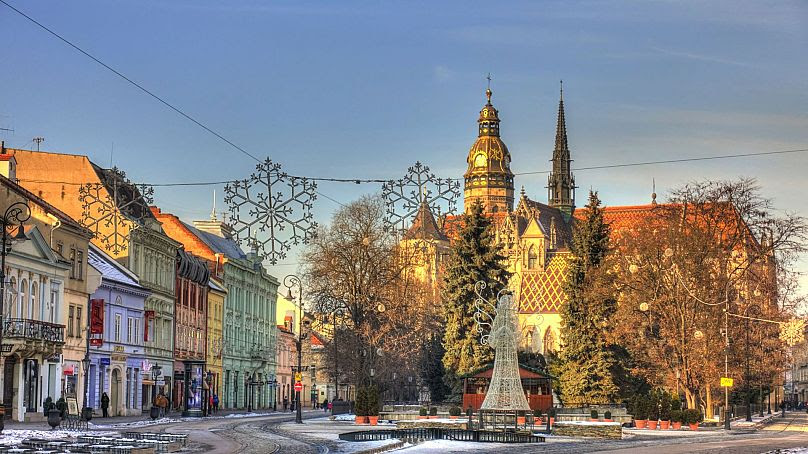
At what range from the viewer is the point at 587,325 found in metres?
78.1

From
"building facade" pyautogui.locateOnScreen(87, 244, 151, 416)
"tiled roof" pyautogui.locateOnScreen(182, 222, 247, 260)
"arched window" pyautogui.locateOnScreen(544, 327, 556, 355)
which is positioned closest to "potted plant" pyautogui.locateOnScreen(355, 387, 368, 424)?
"building facade" pyautogui.locateOnScreen(87, 244, 151, 416)

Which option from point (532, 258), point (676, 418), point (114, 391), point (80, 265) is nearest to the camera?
point (676, 418)

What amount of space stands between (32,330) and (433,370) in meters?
33.4

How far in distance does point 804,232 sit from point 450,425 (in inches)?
1009

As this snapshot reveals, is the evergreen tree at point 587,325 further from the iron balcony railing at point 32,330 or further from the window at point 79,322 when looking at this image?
the iron balcony railing at point 32,330

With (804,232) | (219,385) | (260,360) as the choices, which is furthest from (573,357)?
(260,360)

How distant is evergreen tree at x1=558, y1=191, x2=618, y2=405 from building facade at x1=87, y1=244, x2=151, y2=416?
24719 millimetres

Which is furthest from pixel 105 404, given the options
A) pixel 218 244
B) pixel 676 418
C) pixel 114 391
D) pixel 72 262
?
pixel 218 244

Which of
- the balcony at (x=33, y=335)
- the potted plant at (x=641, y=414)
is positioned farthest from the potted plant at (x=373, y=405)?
the balcony at (x=33, y=335)

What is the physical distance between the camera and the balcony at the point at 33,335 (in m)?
55.5

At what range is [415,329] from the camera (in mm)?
77688

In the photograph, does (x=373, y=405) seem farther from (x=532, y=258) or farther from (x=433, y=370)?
(x=532, y=258)

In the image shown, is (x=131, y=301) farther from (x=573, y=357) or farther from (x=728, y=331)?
(x=728, y=331)

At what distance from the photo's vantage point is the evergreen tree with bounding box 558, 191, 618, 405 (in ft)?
253
